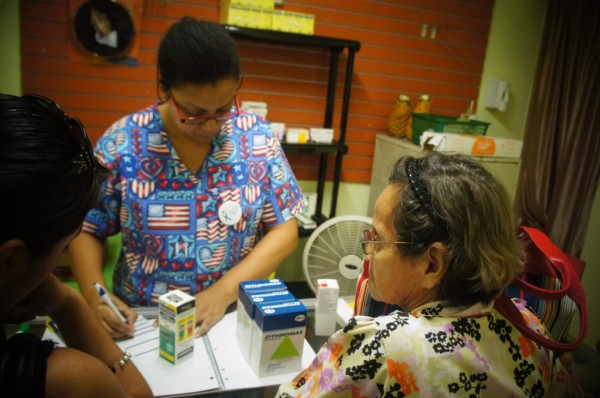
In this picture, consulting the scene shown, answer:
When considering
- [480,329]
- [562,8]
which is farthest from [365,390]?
[562,8]

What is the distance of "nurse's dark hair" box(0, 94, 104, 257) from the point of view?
72cm

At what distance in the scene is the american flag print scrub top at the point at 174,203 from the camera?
1.74 m

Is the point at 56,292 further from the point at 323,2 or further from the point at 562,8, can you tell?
the point at 562,8

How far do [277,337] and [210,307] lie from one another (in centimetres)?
40

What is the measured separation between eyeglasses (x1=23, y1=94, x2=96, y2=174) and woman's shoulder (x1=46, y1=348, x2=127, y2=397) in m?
0.37

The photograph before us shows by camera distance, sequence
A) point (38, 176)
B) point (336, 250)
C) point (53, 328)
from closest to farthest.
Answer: point (38, 176) < point (53, 328) < point (336, 250)

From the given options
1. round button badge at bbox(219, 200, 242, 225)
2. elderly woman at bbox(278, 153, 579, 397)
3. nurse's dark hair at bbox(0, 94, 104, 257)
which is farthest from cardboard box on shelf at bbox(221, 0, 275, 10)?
nurse's dark hair at bbox(0, 94, 104, 257)

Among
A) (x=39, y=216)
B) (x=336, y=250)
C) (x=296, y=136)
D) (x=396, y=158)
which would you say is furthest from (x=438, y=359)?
(x=296, y=136)

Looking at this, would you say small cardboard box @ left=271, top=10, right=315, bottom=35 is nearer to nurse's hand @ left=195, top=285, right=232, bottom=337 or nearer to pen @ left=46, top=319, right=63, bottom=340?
nurse's hand @ left=195, top=285, right=232, bottom=337

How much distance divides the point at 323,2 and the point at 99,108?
1.88m

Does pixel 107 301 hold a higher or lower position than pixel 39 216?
lower

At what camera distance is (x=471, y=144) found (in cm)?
301

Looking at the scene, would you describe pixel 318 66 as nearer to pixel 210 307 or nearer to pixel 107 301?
pixel 210 307

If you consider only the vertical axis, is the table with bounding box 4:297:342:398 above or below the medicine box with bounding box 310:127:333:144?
below
